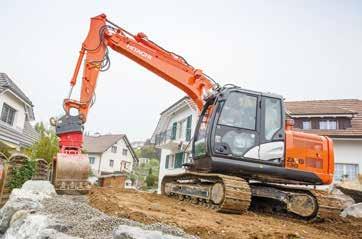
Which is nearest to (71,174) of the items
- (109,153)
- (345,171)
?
(345,171)

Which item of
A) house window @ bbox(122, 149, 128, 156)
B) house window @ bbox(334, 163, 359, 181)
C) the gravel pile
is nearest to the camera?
the gravel pile

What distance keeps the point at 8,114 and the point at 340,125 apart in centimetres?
1791

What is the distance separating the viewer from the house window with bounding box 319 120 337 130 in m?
20.8

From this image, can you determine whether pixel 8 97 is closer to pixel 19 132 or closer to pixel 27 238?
pixel 19 132

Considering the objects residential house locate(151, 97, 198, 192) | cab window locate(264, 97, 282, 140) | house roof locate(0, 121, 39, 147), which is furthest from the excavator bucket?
residential house locate(151, 97, 198, 192)

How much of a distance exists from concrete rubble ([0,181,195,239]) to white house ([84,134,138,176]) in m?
46.1

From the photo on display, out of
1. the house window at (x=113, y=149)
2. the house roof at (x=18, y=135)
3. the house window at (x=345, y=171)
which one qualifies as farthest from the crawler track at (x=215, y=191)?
the house window at (x=113, y=149)

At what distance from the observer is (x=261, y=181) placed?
8.02 metres

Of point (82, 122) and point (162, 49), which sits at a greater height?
point (162, 49)

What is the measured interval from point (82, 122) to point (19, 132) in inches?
549

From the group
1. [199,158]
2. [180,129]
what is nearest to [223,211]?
[199,158]

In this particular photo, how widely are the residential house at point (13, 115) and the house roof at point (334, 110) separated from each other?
604 inches

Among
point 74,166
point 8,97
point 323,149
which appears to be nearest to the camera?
point 74,166

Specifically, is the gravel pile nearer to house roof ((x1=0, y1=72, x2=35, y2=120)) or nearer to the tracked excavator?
the tracked excavator
